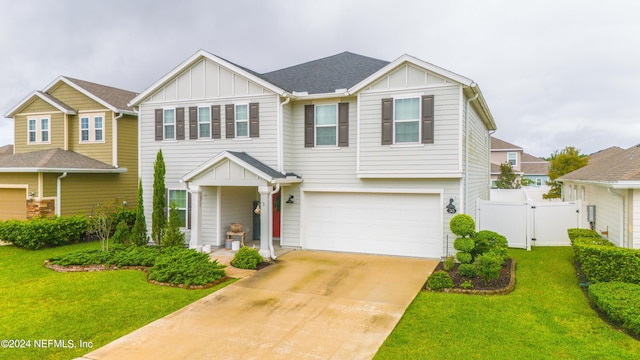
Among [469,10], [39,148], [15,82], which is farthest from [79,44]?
[469,10]

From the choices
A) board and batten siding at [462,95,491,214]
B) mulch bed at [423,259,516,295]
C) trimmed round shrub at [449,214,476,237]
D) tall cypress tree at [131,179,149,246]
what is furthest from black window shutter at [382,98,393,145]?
tall cypress tree at [131,179,149,246]

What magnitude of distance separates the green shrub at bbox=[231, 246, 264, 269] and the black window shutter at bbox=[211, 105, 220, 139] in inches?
189

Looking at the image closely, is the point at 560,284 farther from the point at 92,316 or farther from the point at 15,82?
the point at 15,82

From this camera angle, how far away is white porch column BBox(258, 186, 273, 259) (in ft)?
38.9

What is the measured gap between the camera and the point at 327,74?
591 inches

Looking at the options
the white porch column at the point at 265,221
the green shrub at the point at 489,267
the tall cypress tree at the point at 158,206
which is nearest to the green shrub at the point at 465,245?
the green shrub at the point at 489,267

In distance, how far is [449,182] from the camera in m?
11.7

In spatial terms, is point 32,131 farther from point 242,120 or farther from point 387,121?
point 387,121

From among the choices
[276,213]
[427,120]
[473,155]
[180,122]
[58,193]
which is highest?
[180,122]

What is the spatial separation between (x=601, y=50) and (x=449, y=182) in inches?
470

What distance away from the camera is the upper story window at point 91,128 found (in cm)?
1795

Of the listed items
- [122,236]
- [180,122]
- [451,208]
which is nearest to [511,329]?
[451,208]

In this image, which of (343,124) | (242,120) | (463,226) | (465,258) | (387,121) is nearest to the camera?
(465,258)

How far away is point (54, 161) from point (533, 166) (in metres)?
51.1
